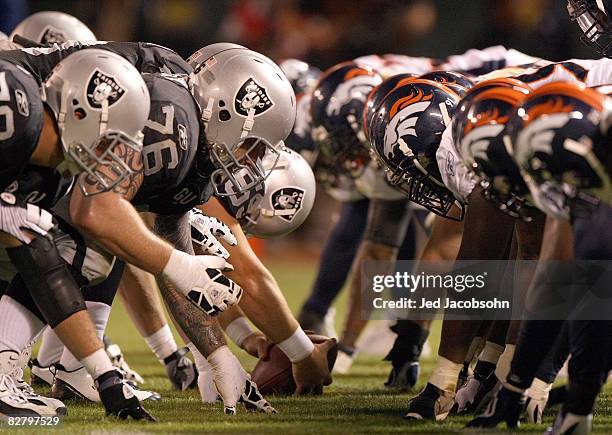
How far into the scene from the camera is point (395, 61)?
673cm

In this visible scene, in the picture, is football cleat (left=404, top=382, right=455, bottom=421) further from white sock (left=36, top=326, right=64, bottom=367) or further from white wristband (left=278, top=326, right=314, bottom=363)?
white sock (left=36, top=326, right=64, bottom=367)

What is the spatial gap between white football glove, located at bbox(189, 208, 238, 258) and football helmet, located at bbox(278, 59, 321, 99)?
2.17 meters

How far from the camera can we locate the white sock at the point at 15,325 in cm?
416

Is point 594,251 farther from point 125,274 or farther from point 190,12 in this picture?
point 190,12

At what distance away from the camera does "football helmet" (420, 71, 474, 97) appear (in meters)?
4.89

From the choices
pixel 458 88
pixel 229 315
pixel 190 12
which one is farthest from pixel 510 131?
pixel 190 12

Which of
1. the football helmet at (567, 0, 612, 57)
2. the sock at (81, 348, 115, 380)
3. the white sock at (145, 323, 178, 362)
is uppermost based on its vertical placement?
the football helmet at (567, 0, 612, 57)

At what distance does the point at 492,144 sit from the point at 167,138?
1153mm

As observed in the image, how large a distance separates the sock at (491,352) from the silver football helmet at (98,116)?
1.62m

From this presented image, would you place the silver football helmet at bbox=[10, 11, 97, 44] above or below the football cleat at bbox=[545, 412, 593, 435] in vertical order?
above

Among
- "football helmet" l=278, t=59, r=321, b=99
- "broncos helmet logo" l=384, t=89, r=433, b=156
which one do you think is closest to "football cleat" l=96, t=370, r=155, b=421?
"broncos helmet logo" l=384, t=89, r=433, b=156

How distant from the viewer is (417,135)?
4.70 metres

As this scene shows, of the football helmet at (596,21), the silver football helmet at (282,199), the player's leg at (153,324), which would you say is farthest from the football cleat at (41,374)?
the football helmet at (596,21)

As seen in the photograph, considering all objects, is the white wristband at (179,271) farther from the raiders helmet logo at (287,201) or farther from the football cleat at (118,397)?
the raiders helmet logo at (287,201)
